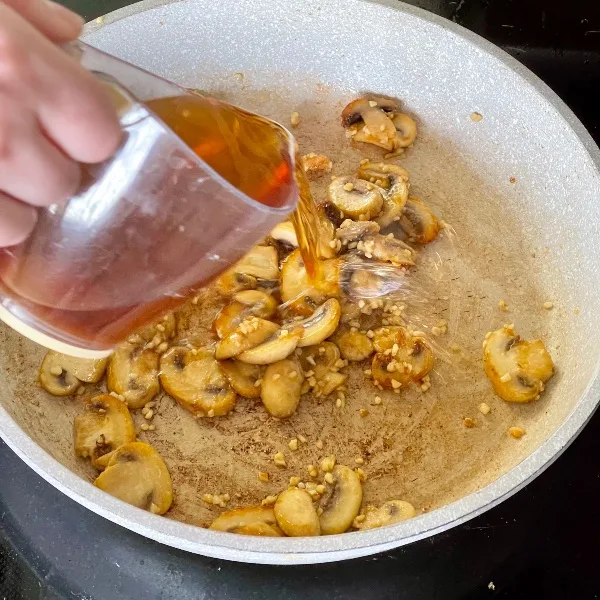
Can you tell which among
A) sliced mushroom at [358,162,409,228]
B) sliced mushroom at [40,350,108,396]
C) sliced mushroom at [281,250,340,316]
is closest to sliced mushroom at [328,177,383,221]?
sliced mushroom at [358,162,409,228]

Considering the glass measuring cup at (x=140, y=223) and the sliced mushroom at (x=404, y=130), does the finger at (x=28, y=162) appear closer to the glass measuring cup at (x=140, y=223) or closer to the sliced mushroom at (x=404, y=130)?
the glass measuring cup at (x=140, y=223)

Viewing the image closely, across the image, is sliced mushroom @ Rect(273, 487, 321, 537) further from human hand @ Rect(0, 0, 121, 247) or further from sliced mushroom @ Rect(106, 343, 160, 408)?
human hand @ Rect(0, 0, 121, 247)

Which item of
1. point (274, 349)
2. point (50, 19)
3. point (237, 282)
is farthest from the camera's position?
point (237, 282)

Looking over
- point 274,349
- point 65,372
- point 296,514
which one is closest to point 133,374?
point 65,372

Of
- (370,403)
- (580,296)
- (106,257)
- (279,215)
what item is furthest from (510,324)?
(106,257)

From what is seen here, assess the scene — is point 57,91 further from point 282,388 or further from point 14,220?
point 282,388

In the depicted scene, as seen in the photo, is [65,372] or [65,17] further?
[65,372]
